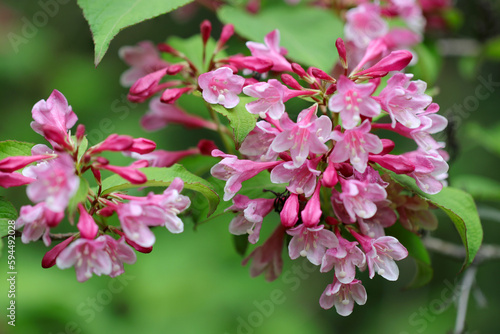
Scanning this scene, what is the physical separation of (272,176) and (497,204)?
4965 millimetres

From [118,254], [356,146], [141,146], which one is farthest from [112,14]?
[356,146]

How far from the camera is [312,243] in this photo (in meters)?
1.67

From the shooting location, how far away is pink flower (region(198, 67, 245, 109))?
1730mm

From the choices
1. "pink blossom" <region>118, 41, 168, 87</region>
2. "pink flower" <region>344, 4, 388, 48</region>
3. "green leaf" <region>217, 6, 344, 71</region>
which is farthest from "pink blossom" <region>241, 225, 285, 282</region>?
"pink flower" <region>344, 4, 388, 48</region>

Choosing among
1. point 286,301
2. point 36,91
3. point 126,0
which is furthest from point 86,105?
point 126,0

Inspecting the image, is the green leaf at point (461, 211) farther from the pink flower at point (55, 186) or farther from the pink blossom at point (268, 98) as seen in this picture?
the pink flower at point (55, 186)

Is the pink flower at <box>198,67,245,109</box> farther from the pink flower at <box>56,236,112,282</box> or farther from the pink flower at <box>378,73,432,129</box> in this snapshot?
the pink flower at <box>56,236,112,282</box>

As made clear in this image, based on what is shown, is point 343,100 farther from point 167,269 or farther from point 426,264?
point 167,269

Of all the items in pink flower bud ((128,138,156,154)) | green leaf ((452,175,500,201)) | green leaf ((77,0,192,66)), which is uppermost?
green leaf ((77,0,192,66))

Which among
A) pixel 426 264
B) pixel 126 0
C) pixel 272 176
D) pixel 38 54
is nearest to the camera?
pixel 272 176

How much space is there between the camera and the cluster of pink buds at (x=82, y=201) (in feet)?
4.34

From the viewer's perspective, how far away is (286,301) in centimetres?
525

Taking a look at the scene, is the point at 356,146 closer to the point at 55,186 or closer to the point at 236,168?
the point at 236,168

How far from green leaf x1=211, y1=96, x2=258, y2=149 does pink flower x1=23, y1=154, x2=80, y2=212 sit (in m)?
0.54
